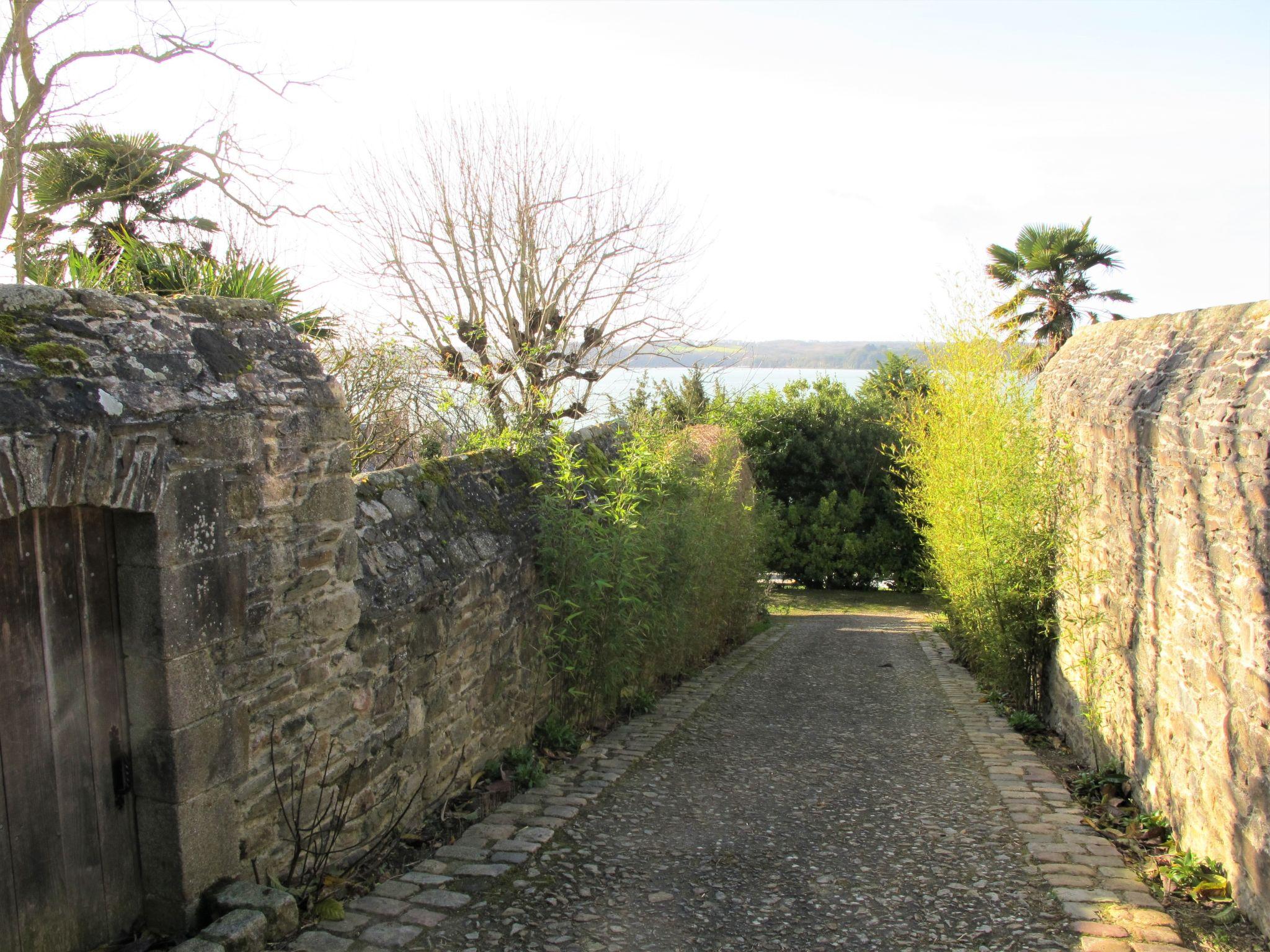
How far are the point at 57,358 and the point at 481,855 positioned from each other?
2.80 m

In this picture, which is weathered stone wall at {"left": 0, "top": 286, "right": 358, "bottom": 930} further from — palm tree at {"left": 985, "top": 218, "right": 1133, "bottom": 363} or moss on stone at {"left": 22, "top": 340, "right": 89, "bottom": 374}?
palm tree at {"left": 985, "top": 218, "right": 1133, "bottom": 363}

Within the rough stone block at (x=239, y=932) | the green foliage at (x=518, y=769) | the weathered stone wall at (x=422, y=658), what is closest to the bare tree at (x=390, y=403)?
the weathered stone wall at (x=422, y=658)

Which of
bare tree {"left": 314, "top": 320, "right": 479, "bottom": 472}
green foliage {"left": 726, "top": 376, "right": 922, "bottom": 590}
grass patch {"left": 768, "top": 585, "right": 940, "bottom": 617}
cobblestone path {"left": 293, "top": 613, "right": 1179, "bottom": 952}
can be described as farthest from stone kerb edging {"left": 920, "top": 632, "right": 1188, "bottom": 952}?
green foliage {"left": 726, "top": 376, "right": 922, "bottom": 590}

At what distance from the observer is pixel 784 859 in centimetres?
437

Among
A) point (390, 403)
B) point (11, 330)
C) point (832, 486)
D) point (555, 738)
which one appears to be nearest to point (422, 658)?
point (555, 738)

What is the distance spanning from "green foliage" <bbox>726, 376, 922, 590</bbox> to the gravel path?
1215 centimetres

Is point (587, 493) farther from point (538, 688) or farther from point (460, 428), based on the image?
point (460, 428)

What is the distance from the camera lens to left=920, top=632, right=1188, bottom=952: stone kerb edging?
358 cm

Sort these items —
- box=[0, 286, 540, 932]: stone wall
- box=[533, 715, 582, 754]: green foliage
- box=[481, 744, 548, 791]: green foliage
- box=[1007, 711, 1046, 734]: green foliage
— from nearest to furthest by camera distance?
box=[0, 286, 540, 932]: stone wall → box=[481, 744, 548, 791]: green foliage → box=[533, 715, 582, 754]: green foliage → box=[1007, 711, 1046, 734]: green foliage

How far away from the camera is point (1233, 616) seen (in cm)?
373

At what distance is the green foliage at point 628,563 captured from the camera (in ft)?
19.3

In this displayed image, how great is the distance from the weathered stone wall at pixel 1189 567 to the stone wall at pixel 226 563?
3.53 m

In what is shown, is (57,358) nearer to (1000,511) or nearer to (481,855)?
(481,855)

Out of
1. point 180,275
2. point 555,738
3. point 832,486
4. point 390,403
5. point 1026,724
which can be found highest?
point 180,275
